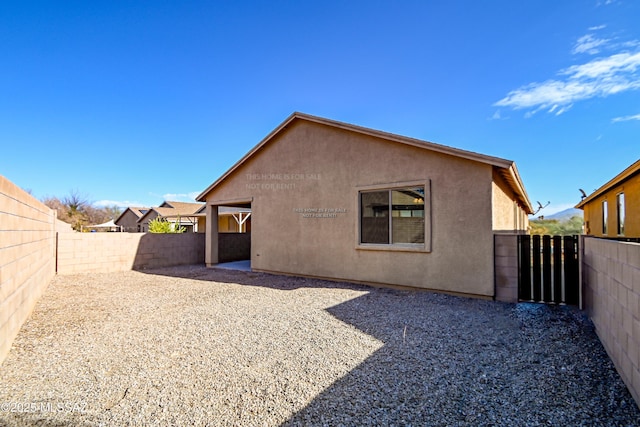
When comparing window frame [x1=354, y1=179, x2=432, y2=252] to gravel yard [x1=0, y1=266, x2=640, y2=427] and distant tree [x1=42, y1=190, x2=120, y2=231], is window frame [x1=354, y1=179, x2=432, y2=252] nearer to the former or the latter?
gravel yard [x1=0, y1=266, x2=640, y2=427]

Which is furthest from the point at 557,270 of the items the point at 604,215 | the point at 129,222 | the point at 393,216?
the point at 129,222

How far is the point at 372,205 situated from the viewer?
813cm

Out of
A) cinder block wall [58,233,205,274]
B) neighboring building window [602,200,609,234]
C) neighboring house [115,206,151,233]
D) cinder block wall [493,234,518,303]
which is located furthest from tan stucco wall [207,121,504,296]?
neighboring house [115,206,151,233]

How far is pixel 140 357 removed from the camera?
349 centimetres

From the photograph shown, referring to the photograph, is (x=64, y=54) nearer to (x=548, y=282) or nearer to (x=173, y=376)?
(x=173, y=376)

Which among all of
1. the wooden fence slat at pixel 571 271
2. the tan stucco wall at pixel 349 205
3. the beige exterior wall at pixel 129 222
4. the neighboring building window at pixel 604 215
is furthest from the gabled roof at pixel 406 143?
the beige exterior wall at pixel 129 222

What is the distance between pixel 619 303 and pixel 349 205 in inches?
236

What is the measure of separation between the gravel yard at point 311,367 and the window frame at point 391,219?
5.43 ft

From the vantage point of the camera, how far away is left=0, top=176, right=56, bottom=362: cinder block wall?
3.53 meters

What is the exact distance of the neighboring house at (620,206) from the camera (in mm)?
8837

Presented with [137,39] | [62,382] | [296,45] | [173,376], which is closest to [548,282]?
[173,376]

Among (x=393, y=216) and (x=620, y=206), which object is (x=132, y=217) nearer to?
(x=393, y=216)

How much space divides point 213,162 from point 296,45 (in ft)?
51.4

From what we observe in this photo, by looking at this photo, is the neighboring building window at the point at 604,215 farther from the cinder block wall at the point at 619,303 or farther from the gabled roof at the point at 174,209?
the gabled roof at the point at 174,209
